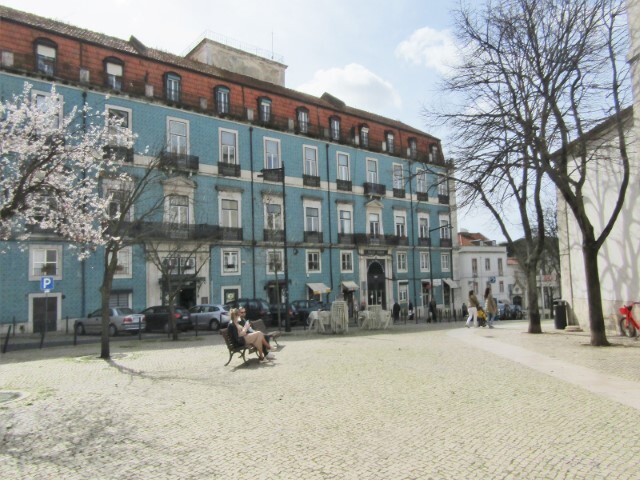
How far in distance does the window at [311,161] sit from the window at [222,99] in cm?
697

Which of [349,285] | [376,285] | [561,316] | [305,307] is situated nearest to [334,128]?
[349,285]

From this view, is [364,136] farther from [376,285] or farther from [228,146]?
[228,146]

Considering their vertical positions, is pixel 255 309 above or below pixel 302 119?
below

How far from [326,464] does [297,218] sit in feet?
108

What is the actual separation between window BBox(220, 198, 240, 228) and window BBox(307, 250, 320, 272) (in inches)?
256

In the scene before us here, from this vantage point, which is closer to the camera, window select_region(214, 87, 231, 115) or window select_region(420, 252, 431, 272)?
window select_region(214, 87, 231, 115)

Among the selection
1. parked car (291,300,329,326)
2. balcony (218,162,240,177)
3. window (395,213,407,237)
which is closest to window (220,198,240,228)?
balcony (218,162,240,177)

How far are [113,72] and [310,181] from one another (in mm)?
15482

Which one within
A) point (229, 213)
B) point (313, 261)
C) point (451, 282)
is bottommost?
point (451, 282)

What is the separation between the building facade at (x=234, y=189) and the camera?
2653 centimetres

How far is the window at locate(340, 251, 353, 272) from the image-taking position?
40.3 meters

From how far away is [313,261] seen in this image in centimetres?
3850

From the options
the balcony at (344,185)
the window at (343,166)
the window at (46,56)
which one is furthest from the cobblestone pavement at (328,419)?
the window at (343,166)

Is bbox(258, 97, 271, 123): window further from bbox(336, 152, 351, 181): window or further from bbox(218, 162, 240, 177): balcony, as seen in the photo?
bbox(336, 152, 351, 181): window
